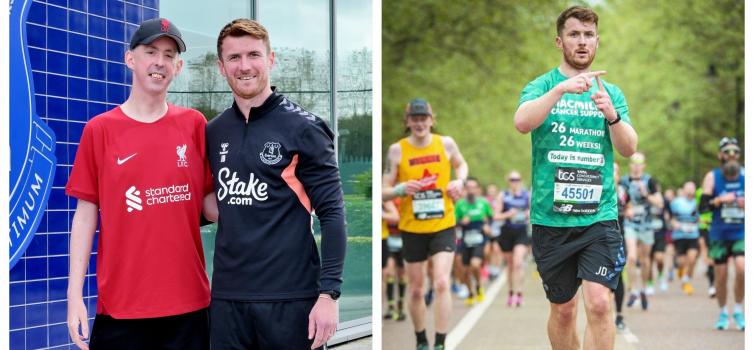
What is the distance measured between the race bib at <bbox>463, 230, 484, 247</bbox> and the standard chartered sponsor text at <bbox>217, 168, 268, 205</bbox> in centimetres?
1341

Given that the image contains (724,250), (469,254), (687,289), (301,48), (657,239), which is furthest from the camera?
(687,289)


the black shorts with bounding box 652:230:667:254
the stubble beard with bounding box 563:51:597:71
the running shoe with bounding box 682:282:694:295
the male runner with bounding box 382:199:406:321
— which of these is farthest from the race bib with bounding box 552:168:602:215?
the running shoe with bounding box 682:282:694:295

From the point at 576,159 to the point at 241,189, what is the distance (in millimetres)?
→ 2515

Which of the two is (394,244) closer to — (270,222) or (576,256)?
(576,256)

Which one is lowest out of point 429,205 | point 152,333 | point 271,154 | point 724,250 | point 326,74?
point 724,250

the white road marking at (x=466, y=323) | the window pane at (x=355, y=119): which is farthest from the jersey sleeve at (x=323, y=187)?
the white road marking at (x=466, y=323)

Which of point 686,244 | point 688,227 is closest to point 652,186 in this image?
point 688,227

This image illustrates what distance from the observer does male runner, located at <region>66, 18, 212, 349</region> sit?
189 inches

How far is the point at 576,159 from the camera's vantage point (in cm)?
655

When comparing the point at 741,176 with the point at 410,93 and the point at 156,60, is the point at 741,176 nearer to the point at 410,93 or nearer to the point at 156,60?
the point at 410,93

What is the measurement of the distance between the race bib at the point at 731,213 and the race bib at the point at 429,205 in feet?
16.1

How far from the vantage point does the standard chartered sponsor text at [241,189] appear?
4.69m

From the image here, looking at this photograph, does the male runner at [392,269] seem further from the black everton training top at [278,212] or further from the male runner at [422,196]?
the black everton training top at [278,212]

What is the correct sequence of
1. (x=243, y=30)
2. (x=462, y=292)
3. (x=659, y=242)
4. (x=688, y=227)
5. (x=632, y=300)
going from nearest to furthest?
1. (x=243, y=30)
2. (x=632, y=300)
3. (x=659, y=242)
4. (x=462, y=292)
5. (x=688, y=227)
